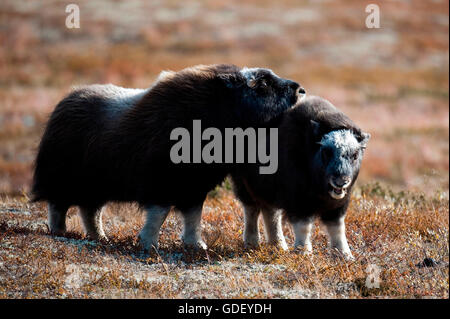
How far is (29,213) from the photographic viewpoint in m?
8.81

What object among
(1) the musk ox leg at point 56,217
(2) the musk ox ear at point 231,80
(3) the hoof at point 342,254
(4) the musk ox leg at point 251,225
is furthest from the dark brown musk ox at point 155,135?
(3) the hoof at point 342,254

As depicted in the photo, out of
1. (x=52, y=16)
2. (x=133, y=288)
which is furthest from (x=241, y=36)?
(x=133, y=288)

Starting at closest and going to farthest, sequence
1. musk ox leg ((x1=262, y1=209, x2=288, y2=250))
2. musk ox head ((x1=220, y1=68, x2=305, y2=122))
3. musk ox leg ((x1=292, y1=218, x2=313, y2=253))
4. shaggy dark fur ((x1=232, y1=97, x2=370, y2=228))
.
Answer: shaggy dark fur ((x1=232, y1=97, x2=370, y2=228)), musk ox leg ((x1=292, y1=218, x2=313, y2=253)), musk ox head ((x1=220, y1=68, x2=305, y2=122)), musk ox leg ((x1=262, y1=209, x2=288, y2=250))

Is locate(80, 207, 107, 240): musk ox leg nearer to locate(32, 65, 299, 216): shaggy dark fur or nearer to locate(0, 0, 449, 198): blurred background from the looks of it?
locate(32, 65, 299, 216): shaggy dark fur

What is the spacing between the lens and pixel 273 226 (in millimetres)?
7324

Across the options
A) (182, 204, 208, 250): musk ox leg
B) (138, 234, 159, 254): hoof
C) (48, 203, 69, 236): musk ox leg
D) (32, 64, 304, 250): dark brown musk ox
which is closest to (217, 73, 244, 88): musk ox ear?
(32, 64, 304, 250): dark brown musk ox

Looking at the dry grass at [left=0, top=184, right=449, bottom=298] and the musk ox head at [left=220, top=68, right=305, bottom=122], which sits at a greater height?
the musk ox head at [left=220, top=68, right=305, bottom=122]

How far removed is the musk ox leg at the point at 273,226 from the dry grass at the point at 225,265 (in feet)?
1.29

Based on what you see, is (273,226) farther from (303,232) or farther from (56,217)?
(56,217)

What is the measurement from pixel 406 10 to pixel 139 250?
52.0m

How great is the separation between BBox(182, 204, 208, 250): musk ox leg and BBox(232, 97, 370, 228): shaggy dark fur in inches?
30.1

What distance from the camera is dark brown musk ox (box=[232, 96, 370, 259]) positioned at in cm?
618

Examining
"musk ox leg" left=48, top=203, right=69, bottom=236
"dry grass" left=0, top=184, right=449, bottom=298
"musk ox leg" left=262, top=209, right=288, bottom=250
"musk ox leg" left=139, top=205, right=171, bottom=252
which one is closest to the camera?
"dry grass" left=0, top=184, right=449, bottom=298

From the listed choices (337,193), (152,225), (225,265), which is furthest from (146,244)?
(337,193)
